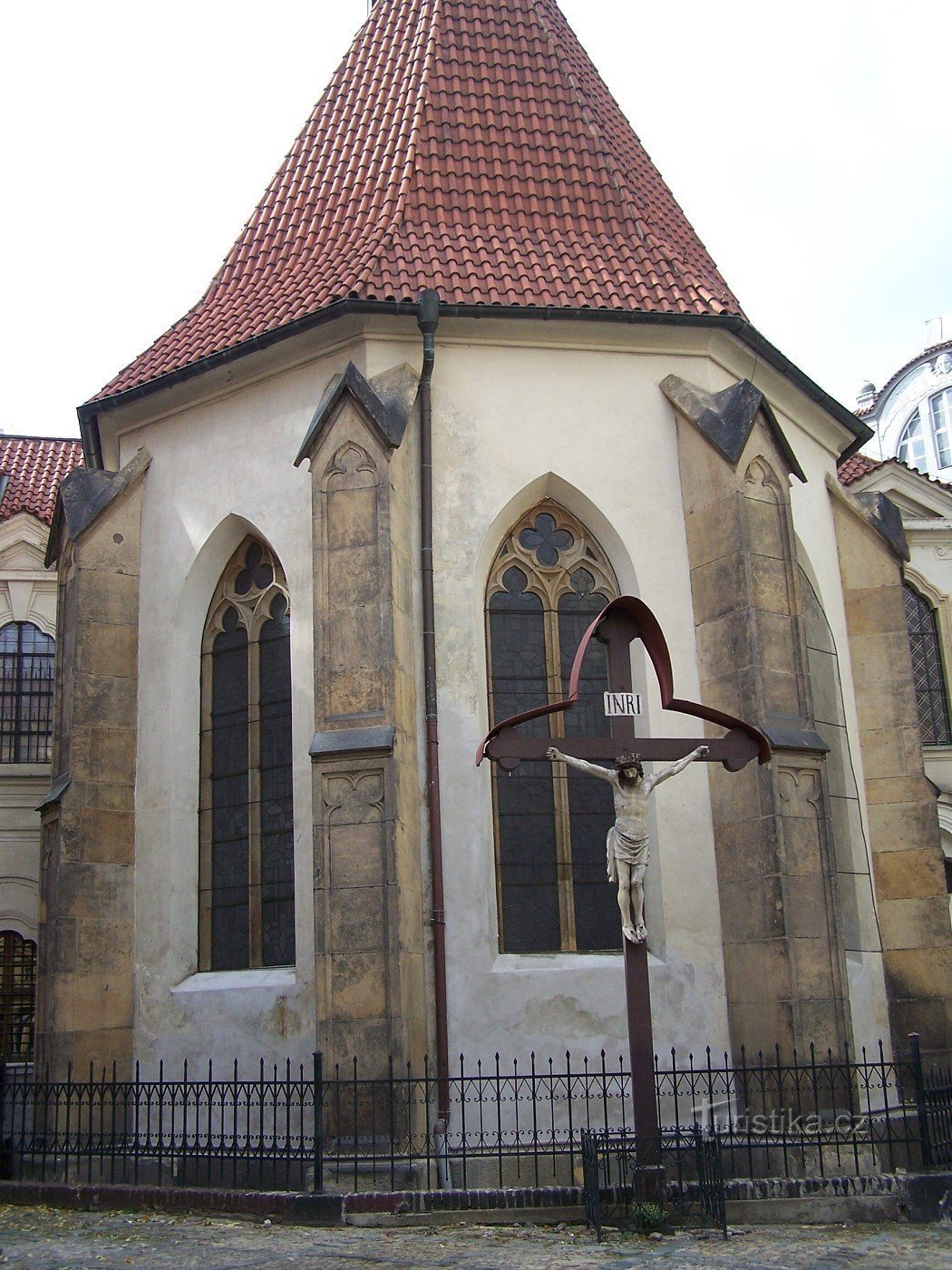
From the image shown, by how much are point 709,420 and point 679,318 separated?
109 centimetres

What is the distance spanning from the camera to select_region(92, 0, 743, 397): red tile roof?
539 inches

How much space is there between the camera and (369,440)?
40.5ft

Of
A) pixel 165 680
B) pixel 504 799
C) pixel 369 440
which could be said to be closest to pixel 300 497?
pixel 369 440

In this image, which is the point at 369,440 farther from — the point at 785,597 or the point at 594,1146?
the point at 594,1146

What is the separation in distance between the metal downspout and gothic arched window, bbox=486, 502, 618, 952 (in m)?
0.76

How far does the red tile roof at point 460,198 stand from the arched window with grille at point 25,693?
782cm

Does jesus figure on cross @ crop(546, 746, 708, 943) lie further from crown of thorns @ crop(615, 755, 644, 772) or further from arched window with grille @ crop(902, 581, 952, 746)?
arched window with grille @ crop(902, 581, 952, 746)

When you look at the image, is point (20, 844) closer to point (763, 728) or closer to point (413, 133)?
point (413, 133)

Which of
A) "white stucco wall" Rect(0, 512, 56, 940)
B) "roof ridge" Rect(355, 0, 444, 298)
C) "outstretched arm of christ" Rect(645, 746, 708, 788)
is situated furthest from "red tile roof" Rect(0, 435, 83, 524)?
"outstretched arm of christ" Rect(645, 746, 708, 788)

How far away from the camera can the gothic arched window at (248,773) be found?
1302 cm

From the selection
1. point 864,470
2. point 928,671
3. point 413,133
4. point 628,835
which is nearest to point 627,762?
point 628,835

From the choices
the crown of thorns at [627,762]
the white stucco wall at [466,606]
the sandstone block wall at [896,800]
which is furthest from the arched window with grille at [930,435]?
the crown of thorns at [627,762]

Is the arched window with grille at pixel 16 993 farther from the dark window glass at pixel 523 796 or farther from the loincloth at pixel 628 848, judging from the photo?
the loincloth at pixel 628 848

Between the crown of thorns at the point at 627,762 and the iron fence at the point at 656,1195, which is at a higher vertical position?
the crown of thorns at the point at 627,762
